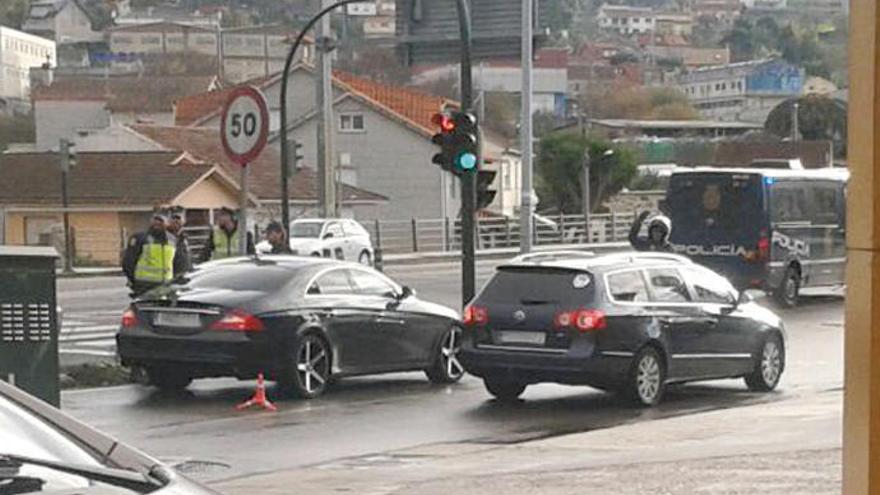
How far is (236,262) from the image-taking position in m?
17.5

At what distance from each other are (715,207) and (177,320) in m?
18.4

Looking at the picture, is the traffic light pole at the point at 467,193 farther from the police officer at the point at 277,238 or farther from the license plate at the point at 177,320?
the license plate at the point at 177,320

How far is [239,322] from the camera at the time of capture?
53.7 feet

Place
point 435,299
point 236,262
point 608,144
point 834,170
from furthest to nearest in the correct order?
1. point 608,144
2. point 834,170
3. point 435,299
4. point 236,262

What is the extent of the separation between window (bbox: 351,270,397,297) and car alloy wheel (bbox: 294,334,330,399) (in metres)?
1.00

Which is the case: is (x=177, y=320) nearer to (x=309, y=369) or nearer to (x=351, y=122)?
(x=309, y=369)

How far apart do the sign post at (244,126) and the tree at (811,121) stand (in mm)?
23404

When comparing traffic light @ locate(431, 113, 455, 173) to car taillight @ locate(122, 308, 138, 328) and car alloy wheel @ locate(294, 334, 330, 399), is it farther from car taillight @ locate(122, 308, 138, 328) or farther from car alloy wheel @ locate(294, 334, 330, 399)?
car taillight @ locate(122, 308, 138, 328)

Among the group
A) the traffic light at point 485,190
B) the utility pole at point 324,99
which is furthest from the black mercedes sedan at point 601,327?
the utility pole at point 324,99

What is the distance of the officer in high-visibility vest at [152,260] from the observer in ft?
64.1

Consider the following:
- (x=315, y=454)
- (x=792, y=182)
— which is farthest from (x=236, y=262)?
(x=792, y=182)

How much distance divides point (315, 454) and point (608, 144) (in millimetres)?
50570

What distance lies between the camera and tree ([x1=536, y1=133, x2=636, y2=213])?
62.7m

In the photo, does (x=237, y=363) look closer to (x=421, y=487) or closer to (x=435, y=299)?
(x=421, y=487)
